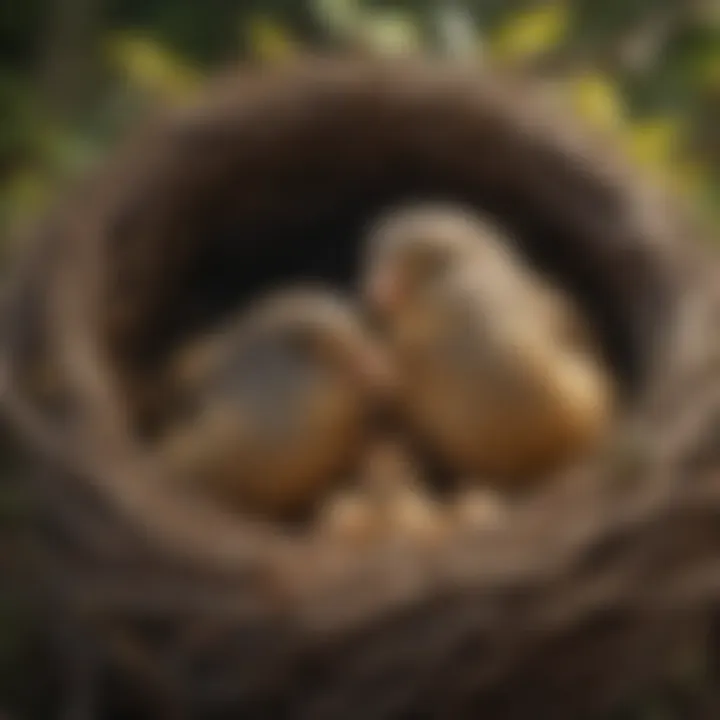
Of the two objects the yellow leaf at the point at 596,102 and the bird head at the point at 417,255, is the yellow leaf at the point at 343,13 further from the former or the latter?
the bird head at the point at 417,255

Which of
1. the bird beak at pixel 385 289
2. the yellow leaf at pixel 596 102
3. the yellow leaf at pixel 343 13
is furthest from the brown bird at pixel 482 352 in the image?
the yellow leaf at pixel 343 13

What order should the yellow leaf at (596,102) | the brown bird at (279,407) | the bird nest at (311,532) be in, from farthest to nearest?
the yellow leaf at (596,102) < the brown bird at (279,407) < the bird nest at (311,532)

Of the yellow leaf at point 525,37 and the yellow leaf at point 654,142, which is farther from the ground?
the yellow leaf at point 525,37

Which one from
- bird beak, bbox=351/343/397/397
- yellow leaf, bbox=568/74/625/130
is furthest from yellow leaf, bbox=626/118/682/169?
bird beak, bbox=351/343/397/397

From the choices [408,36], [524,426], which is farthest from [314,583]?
[408,36]

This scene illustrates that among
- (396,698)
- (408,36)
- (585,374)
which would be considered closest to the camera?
(396,698)

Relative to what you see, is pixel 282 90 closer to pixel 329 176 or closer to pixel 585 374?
pixel 329 176
